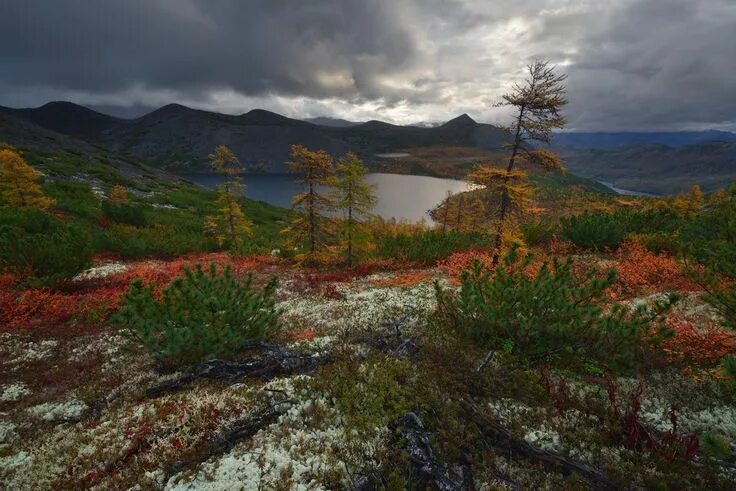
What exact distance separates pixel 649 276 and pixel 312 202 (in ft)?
62.0

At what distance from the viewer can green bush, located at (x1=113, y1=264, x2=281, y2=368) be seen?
8.09 m

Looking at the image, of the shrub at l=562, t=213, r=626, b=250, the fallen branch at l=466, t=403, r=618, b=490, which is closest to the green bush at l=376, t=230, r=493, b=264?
the shrub at l=562, t=213, r=626, b=250

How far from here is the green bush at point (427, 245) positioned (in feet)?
77.8

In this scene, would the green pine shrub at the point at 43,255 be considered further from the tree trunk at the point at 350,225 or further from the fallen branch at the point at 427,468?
the fallen branch at the point at 427,468

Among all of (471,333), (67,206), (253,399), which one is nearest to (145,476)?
(253,399)

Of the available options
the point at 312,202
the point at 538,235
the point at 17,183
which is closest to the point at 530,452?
the point at 312,202

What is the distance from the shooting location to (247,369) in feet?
24.7

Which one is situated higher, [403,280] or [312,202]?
[312,202]

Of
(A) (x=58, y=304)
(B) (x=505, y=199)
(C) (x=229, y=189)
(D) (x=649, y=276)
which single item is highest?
(B) (x=505, y=199)

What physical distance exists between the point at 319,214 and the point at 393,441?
825 inches

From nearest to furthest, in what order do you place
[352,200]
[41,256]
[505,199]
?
[41,256] < [505,199] < [352,200]

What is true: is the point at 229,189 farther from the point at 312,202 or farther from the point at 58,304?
the point at 58,304

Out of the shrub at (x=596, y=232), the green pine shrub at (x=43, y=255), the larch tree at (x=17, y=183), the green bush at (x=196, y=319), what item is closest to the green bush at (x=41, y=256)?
the green pine shrub at (x=43, y=255)

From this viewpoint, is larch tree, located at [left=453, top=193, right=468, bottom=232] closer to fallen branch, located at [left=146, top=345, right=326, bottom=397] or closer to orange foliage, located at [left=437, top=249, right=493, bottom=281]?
orange foliage, located at [left=437, top=249, right=493, bottom=281]
